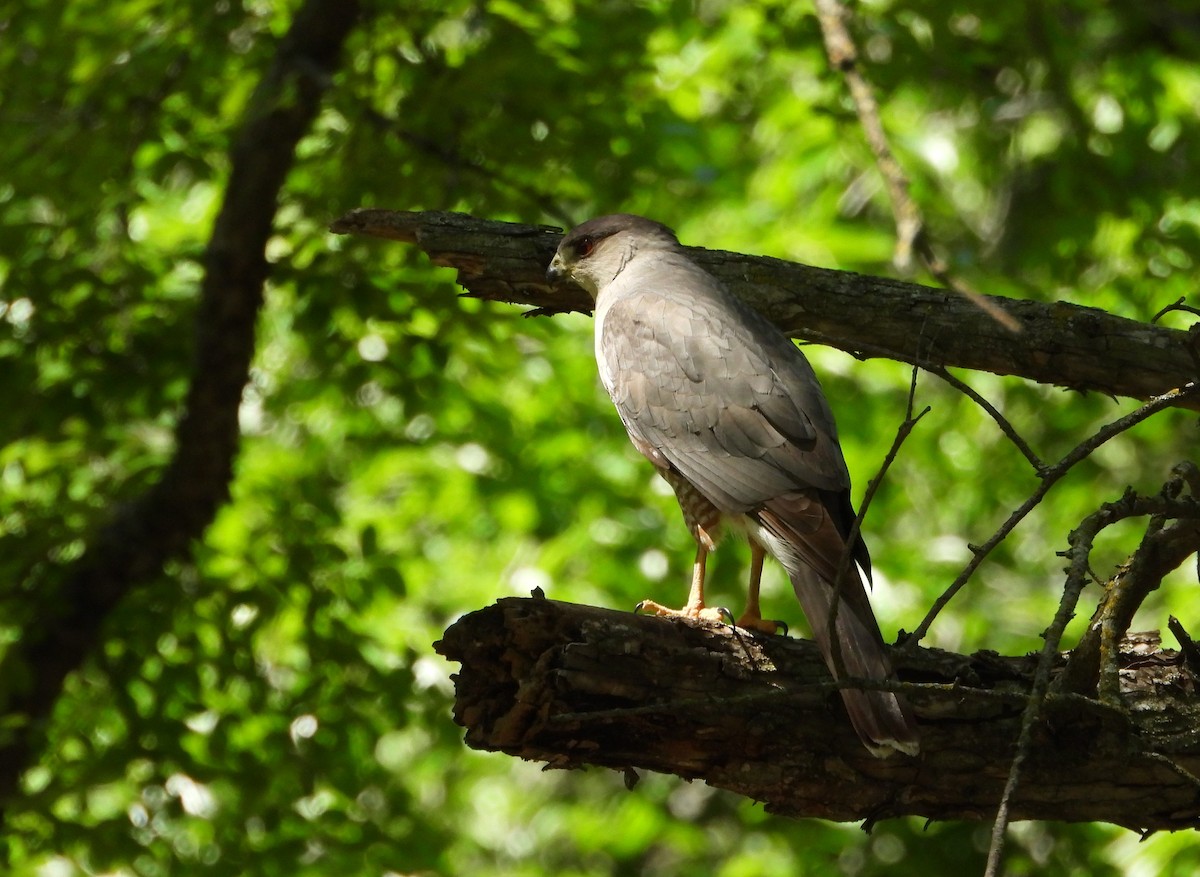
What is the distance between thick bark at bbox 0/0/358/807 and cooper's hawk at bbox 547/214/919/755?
1.90 meters

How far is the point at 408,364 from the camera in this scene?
5457 millimetres

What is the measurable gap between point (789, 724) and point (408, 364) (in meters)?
2.99

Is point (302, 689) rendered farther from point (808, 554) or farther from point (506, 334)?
point (808, 554)

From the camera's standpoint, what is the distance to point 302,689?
17.4 feet

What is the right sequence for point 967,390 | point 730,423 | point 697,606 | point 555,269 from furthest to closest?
point 555,269
point 697,606
point 730,423
point 967,390

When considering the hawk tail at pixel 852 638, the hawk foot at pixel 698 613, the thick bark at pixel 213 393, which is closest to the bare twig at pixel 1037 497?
the hawk tail at pixel 852 638

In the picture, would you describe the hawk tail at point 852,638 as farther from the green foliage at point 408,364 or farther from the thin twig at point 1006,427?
the green foliage at point 408,364

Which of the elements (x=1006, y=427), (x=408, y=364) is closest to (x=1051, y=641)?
(x=1006, y=427)

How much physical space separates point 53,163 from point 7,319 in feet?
2.23

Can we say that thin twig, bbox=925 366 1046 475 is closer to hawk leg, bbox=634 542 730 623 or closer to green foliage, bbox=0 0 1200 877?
hawk leg, bbox=634 542 730 623

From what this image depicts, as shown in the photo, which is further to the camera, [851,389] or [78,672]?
[851,389]

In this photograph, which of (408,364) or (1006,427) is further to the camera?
(408,364)

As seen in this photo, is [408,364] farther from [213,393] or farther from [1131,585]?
[1131,585]

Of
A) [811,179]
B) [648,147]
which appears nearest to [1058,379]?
[648,147]
